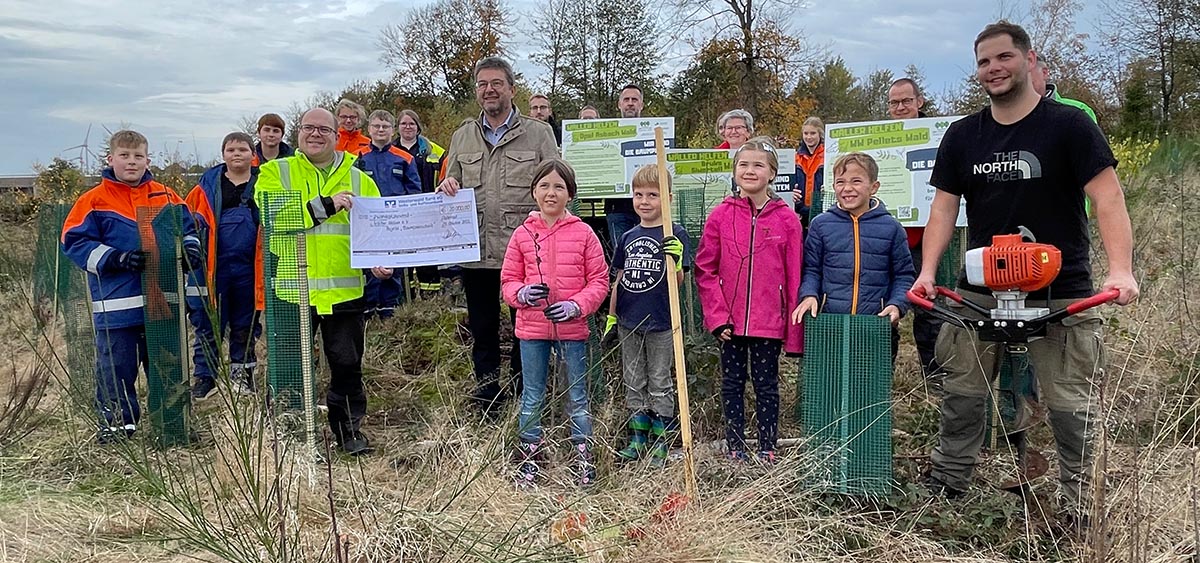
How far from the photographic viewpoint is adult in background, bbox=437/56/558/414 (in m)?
4.91

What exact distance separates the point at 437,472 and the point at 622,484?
2.75ft

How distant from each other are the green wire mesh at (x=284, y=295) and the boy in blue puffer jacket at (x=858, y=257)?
2.58 meters

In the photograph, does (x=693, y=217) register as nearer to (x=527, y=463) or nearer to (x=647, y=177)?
(x=647, y=177)

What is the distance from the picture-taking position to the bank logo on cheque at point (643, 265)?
4.33 meters

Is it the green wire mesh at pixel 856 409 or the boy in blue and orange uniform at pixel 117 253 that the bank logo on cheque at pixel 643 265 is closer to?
the green wire mesh at pixel 856 409

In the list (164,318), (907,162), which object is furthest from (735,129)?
(164,318)

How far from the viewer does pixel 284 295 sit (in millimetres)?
4402

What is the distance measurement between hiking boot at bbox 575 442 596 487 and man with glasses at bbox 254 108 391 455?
1.24 meters

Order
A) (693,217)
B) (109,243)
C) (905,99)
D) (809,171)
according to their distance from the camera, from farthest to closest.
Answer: (809,171)
(905,99)
(693,217)
(109,243)

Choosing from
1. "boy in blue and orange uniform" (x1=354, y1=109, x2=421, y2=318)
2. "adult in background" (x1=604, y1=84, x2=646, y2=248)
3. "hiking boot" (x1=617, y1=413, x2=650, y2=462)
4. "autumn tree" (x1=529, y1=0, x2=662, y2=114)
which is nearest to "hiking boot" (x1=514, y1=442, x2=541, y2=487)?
"hiking boot" (x1=617, y1=413, x2=650, y2=462)

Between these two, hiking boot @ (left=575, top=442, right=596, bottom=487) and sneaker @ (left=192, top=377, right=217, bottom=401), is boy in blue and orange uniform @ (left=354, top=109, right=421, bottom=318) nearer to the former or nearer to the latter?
sneaker @ (left=192, top=377, right=217, bottom=401)

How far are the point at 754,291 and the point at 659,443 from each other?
2.91ft

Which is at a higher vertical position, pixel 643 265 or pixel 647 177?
pixel 647 177

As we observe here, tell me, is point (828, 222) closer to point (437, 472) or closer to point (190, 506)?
point (437, 472)
